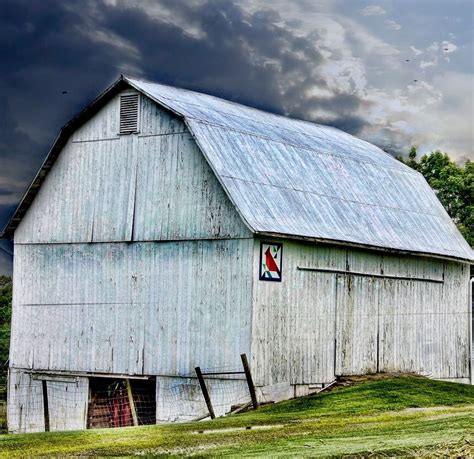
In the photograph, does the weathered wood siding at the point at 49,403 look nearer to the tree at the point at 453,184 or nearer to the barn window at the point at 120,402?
the barn window at the point at 120,402

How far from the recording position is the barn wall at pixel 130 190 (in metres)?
25.0

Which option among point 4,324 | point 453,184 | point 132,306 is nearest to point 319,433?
point 132,306

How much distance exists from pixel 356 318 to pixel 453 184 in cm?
2644

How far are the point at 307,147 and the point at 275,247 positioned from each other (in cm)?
572

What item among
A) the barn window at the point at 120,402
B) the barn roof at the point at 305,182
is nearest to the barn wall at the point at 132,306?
the barn window at the point at 120,402

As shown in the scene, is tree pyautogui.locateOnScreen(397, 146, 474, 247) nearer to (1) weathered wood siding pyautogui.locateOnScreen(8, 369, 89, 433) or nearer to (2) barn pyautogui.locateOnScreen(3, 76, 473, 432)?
(2) barn pyautogui.locateOnScreen(3, 76, 473, 432)

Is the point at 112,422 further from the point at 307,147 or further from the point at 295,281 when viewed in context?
the point at 307,147

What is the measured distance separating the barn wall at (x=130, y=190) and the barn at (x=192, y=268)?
39 millimetres

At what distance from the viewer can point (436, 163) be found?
54.2m

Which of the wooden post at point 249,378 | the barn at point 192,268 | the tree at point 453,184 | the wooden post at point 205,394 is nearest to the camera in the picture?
the wooden post at point 249,378

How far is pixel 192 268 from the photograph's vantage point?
82.1ft

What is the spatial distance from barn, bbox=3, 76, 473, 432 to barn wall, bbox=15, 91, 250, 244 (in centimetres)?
4

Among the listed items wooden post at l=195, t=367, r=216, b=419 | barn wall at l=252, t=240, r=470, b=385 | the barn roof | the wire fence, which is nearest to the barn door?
barn wall at l=252, t=240, r=470, b=385

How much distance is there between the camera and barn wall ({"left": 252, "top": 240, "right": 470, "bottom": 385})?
2483 centimetres
